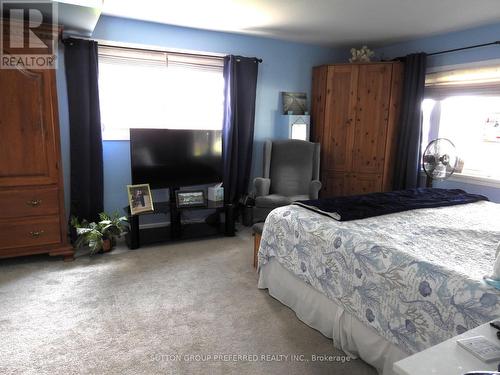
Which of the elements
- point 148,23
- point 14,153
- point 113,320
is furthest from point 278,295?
point 148,23

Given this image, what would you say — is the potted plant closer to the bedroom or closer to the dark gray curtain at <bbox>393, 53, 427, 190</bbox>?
the bedroom

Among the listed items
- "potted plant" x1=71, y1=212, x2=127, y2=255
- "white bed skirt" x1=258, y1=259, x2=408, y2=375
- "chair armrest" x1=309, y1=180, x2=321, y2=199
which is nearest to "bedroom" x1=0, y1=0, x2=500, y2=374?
"white bed skirt" x1=258, y1=259, x2=408, y2=375

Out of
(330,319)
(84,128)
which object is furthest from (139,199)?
(330,319)

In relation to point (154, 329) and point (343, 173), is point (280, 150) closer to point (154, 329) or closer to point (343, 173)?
point (343, 173)

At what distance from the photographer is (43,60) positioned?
2.89m

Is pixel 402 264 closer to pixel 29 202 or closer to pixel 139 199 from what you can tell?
pixel 139 199

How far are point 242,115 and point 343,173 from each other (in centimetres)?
156

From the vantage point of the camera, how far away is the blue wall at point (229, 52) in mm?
3678

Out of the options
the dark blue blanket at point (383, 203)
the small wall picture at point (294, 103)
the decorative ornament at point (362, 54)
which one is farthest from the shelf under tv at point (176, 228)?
the decorative ornament at point (362, 54)

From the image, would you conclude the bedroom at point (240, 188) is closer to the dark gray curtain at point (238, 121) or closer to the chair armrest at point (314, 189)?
the dark gray curtain at point (238, 121)

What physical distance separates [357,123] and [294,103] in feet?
2.88

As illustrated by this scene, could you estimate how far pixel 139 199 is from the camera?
3.58 metres

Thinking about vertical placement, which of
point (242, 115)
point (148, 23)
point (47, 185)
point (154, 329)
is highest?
point (148, 23)

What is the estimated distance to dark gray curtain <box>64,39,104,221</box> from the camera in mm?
3477
